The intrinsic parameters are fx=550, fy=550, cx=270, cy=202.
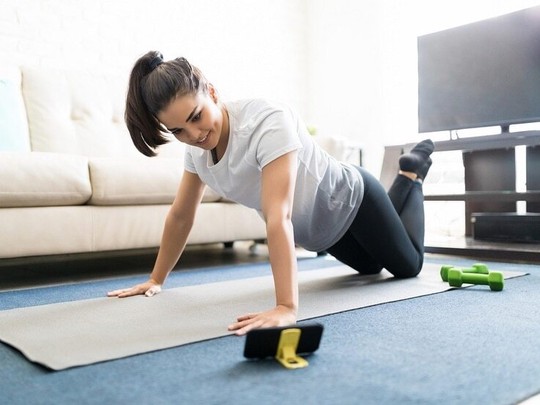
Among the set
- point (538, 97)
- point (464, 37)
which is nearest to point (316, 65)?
point (464, 37)

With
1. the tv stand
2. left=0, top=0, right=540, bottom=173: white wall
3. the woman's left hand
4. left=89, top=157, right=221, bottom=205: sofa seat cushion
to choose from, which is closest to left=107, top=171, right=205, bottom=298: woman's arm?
the woman's left hand

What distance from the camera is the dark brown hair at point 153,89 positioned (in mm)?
1156

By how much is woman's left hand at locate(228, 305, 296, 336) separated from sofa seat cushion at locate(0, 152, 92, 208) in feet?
3.45

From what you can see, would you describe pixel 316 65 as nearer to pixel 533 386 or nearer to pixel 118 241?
pixel 118 241

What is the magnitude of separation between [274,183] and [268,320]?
302 millimetres

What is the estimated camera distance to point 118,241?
2062mm

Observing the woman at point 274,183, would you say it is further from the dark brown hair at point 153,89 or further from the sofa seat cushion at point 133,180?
the sofa seat cushion at point 133,180

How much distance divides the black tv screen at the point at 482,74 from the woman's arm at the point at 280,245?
1823 mm

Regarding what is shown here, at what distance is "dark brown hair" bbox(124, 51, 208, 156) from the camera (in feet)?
3.79

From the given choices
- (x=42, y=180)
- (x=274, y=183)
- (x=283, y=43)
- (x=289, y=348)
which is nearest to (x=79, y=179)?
(x=42, y=180)

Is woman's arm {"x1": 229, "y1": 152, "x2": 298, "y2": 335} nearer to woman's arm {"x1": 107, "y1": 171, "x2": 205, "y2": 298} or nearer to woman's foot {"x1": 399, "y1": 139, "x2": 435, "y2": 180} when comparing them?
woman's arm {"x1": 107, "y1": 171, "x2": 205, "y2": 298}

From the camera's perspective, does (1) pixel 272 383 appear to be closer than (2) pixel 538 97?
Yes

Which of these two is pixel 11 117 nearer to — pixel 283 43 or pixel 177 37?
pixel 177 37

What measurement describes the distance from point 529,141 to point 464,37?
0.73m
